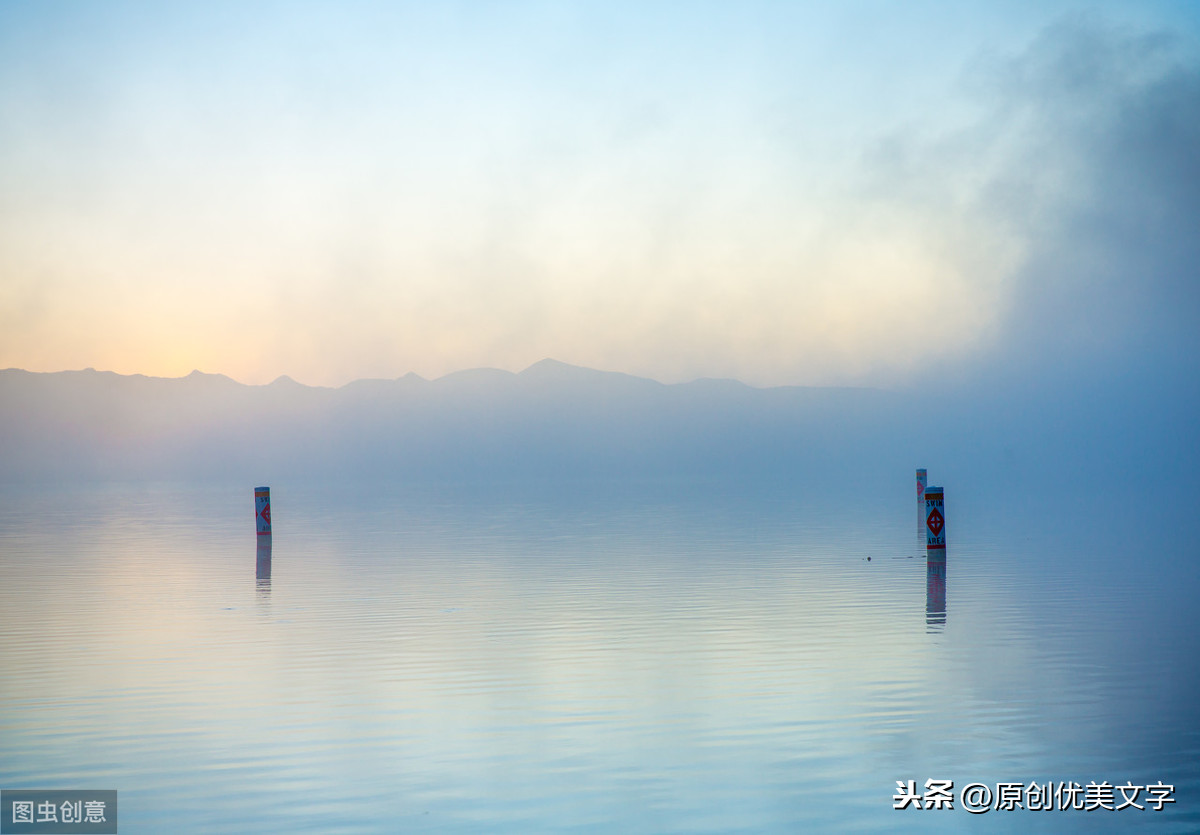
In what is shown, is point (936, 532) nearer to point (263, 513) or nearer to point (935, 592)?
point (935, 592)

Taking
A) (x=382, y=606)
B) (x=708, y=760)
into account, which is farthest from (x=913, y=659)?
(x=382, y=606)

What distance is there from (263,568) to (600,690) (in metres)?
19.1

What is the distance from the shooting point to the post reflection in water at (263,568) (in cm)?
2562

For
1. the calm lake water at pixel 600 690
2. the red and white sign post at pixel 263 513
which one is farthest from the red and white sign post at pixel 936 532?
the red and white sign post at pixel 263 513

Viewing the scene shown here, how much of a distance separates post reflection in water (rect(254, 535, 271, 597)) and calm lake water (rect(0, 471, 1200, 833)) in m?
0.31

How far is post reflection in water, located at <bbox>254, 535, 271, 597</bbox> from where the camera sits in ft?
84.1

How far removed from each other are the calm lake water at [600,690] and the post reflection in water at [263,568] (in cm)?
31

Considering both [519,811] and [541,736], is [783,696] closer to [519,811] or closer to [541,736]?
[541,736]

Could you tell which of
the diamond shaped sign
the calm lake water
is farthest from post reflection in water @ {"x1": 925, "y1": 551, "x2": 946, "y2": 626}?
the diamond shaped sign

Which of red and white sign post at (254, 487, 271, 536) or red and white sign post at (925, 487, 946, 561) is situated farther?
red and white sign post at (254, 487, 271, 536)

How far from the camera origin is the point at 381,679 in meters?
14.5

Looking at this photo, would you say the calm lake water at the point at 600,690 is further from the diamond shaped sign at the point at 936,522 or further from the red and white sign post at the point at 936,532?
the diamond shaped sign at the point at 936,522

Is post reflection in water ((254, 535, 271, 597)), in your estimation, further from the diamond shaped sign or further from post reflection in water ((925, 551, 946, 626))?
the diamond shaped sign

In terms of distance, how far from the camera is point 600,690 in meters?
13.6
